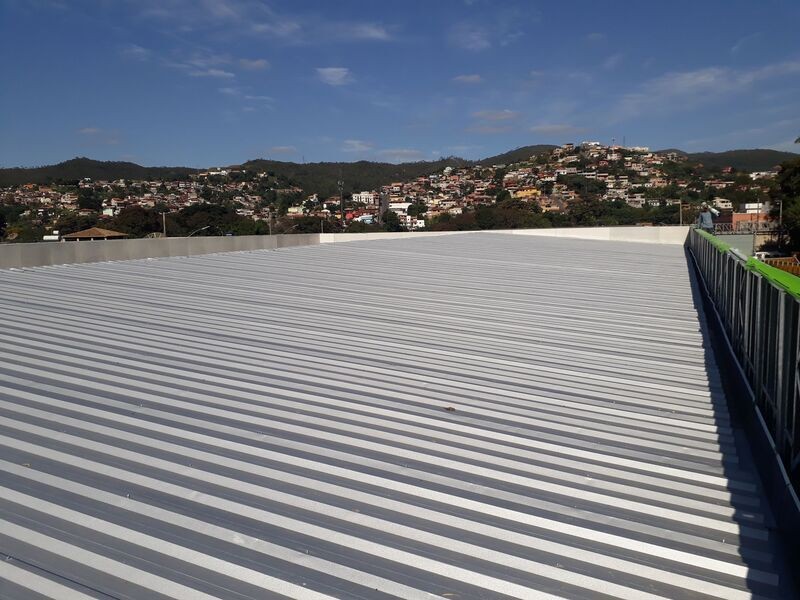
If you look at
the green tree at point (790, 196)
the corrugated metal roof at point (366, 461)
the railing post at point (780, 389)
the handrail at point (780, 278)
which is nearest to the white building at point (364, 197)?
the green tree at point (790, 196)

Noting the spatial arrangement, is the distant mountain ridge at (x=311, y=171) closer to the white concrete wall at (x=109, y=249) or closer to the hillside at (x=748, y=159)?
the hillside at (x=748, y=159)

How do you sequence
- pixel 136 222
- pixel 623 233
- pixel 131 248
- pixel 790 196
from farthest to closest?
pixel 790 196 → pixel 136 222 → pixel 623 233 → pixel 131 248

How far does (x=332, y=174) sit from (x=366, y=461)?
132105 millimetres

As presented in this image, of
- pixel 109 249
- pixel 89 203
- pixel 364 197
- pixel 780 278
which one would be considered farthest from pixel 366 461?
pixel 364 197

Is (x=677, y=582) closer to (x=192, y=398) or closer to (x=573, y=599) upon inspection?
(x=573, y=599)

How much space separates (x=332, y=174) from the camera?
132 m

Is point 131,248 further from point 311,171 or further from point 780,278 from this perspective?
point 311,171

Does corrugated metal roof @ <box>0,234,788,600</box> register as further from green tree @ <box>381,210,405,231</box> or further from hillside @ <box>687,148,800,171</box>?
hillside @ <box>687,148,800,171</box>

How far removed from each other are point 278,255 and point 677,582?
15.0 meters

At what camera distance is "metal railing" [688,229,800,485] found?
132 inches

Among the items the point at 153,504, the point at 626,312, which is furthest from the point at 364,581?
the point at 626,312

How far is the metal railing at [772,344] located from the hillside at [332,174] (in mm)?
115089

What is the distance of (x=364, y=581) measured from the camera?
2604mm

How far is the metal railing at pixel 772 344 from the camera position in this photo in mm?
3365
